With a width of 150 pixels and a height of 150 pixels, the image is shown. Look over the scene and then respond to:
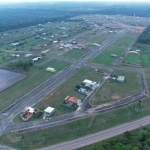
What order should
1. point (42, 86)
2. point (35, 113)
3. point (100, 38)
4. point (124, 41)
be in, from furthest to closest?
point (100, 38), point (124, 41), point (42, 86), point (35, 113)

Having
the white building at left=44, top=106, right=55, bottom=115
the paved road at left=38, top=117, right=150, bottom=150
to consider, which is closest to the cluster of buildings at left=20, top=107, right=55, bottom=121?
the white building at left=44, top=106, right=55, bottom=115

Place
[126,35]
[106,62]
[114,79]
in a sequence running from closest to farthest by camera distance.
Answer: [114,79] → [106,62] → [126,35]

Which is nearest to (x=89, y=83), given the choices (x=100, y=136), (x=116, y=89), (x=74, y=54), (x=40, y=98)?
(x=116, y=89)

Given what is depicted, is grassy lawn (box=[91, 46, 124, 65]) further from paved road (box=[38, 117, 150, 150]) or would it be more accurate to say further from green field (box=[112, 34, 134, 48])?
paved road (box=[38, 117, 150, 150])

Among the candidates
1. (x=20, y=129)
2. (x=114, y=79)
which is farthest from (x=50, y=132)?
(x=114, y=79)

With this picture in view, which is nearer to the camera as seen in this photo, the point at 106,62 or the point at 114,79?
the point at 114,79

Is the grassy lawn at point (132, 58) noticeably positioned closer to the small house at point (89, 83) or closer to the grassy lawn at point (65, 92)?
the grassy lawn at point (65, 92)

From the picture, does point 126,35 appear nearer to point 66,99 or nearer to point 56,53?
point 56,53

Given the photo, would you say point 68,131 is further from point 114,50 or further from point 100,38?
point 100,38
